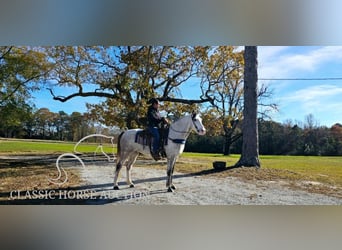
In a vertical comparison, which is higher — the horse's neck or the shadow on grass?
the horse's neck

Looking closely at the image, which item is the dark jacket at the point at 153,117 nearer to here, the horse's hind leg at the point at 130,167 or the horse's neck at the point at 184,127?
the horse's neck at the point at 184,127

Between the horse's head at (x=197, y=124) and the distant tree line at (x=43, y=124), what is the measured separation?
0.87 m

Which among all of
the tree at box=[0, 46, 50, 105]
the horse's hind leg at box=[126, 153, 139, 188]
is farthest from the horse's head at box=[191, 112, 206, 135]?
the tree at box=[0, 46, 50, 105]

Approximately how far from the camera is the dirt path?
378cm

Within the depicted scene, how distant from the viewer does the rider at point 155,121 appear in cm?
396

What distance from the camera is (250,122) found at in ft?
13.0

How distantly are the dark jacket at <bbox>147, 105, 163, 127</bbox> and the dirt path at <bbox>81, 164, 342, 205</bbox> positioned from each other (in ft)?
1.54

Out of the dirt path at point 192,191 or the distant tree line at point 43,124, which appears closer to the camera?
the dirt path at point 192,191

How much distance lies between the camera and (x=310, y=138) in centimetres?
396

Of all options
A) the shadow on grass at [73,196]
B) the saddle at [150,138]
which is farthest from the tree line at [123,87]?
the shadow on grass at [73,196]

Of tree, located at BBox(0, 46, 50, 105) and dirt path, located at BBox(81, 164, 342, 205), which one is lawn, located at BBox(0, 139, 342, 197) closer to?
dirt path, located at BBox(81, 164, 342, 205)

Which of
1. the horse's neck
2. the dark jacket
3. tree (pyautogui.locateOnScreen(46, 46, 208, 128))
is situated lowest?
the horse's neck

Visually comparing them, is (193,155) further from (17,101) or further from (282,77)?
(17,101)
